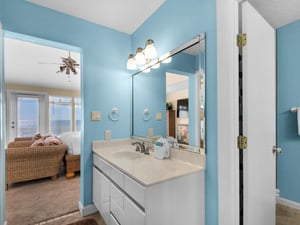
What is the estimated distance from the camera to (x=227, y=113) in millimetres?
1126

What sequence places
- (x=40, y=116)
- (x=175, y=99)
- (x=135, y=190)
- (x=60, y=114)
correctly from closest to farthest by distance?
(x=135, y=190) < (x=175, y=99) < (x=40, y=116) < (x=60, y=114)

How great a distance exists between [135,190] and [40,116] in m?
6.37

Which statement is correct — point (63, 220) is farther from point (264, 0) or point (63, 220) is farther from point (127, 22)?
point (264, 0)

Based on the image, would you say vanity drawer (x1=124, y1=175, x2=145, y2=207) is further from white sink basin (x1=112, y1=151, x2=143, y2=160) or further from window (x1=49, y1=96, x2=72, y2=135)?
window (x1=49, y1=96, x2=72, y2=135)

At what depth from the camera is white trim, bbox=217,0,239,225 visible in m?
1.13

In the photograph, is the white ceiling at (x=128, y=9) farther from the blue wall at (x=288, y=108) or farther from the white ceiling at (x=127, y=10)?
the blue wall at (x=288, y=108)

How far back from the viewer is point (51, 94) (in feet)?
20.2

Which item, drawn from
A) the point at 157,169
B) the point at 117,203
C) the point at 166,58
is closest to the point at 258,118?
the point at 157,169

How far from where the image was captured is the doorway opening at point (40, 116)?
2.05m

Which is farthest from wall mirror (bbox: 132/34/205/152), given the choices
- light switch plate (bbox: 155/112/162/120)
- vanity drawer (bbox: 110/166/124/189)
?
vanity drawer (bbox: 110/166/124/189)

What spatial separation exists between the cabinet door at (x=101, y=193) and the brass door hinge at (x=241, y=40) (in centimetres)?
163

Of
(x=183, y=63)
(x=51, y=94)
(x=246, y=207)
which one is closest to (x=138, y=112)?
(x=183, y=63)

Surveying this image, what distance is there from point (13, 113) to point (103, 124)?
5.45m

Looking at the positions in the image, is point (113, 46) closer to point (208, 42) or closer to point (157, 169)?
point (208, 42)
